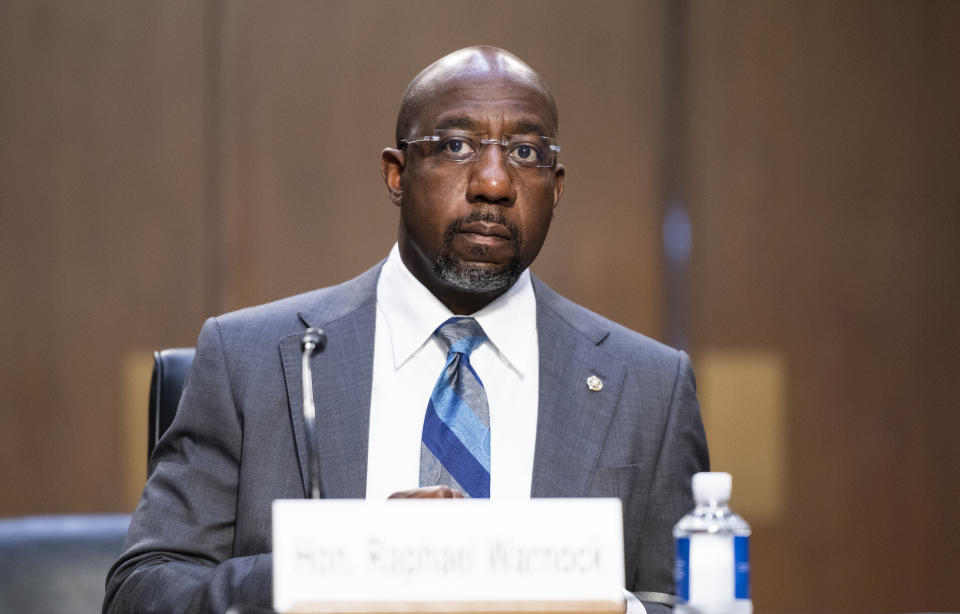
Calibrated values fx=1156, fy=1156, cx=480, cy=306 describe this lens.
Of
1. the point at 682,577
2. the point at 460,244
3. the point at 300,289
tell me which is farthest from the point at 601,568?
the point at 300,289

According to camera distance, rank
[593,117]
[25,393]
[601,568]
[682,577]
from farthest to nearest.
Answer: [593,117] < [25,393] < [682,577] < [601,568]

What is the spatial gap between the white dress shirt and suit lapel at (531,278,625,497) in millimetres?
25

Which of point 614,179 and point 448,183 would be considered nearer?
point 448,183

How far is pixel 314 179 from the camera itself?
343 centimetres

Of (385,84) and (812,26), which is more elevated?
(812,26)

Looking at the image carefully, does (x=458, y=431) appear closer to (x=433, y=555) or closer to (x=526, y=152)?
(x=526, y=152)

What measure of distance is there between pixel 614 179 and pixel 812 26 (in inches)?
31.2

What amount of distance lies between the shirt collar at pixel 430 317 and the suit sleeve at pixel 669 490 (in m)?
0.28

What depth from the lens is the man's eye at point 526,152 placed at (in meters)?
1.96

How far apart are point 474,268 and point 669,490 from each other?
1.67ft

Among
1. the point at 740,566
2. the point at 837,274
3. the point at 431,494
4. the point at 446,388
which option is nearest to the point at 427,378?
the point at 446,388

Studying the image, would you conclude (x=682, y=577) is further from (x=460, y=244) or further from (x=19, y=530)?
(x=19, y=530)

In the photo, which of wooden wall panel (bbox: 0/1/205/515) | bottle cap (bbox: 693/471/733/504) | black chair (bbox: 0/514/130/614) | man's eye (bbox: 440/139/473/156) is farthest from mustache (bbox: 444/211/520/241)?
wooden wall panel (bbox: 0/1/205/515)

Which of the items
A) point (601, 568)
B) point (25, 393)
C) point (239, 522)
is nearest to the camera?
point (601, 568)
